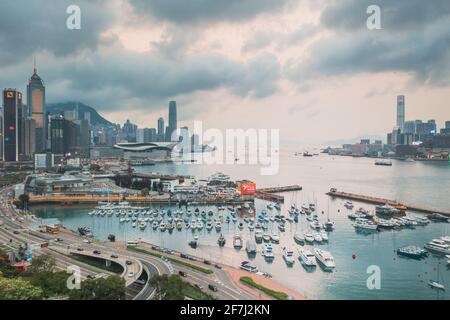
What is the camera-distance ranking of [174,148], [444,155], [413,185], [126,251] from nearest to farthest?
[126,251] < [413,185] < [444,155] < [174,148]

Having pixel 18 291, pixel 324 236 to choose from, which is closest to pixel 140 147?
pixel 324 236

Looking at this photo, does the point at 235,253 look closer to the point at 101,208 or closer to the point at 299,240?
the point at 299,240

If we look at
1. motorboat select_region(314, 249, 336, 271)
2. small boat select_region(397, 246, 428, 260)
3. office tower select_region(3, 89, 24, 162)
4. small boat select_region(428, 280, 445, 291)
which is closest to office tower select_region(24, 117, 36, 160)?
office tower select_region(3, 89, 24, 162)

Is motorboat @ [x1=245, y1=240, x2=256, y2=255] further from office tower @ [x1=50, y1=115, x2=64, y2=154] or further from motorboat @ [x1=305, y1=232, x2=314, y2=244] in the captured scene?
office tower @ [x1=50, y1=115, x2=64, y2=154]
